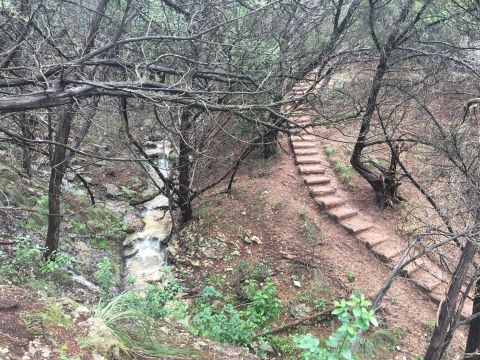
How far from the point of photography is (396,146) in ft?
25.3

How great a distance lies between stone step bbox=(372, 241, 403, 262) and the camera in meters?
7.59

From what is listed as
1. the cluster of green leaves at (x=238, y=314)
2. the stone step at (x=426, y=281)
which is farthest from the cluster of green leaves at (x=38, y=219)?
the stone step at (x=426, y=281)

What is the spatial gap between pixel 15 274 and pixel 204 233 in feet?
13.2

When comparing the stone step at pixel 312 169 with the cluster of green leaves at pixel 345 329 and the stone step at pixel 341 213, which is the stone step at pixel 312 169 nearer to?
the stone step at pixel 341 213

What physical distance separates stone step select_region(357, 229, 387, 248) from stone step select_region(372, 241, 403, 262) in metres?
0.07

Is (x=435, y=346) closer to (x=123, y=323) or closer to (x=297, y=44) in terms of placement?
(x=123, y=323)

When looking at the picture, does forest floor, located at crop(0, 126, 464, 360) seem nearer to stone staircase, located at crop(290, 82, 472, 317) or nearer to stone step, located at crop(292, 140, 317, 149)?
stone staircase, located at crop(290, 82, 472, 317)

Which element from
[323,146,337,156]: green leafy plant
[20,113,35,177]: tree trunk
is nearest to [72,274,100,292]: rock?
[20,113,35,177]: tree trunk

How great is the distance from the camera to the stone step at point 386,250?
24.9ft

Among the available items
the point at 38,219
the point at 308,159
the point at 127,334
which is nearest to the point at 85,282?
the point at 38,219

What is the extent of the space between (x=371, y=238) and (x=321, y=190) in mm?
1661

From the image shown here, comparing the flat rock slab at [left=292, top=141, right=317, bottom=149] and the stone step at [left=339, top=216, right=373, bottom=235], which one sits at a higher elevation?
the flat rock slab at [left=292, top=141, right=317, bottom=149]

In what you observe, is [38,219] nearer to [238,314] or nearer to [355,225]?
[238,314]

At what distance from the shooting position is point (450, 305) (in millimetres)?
3939
